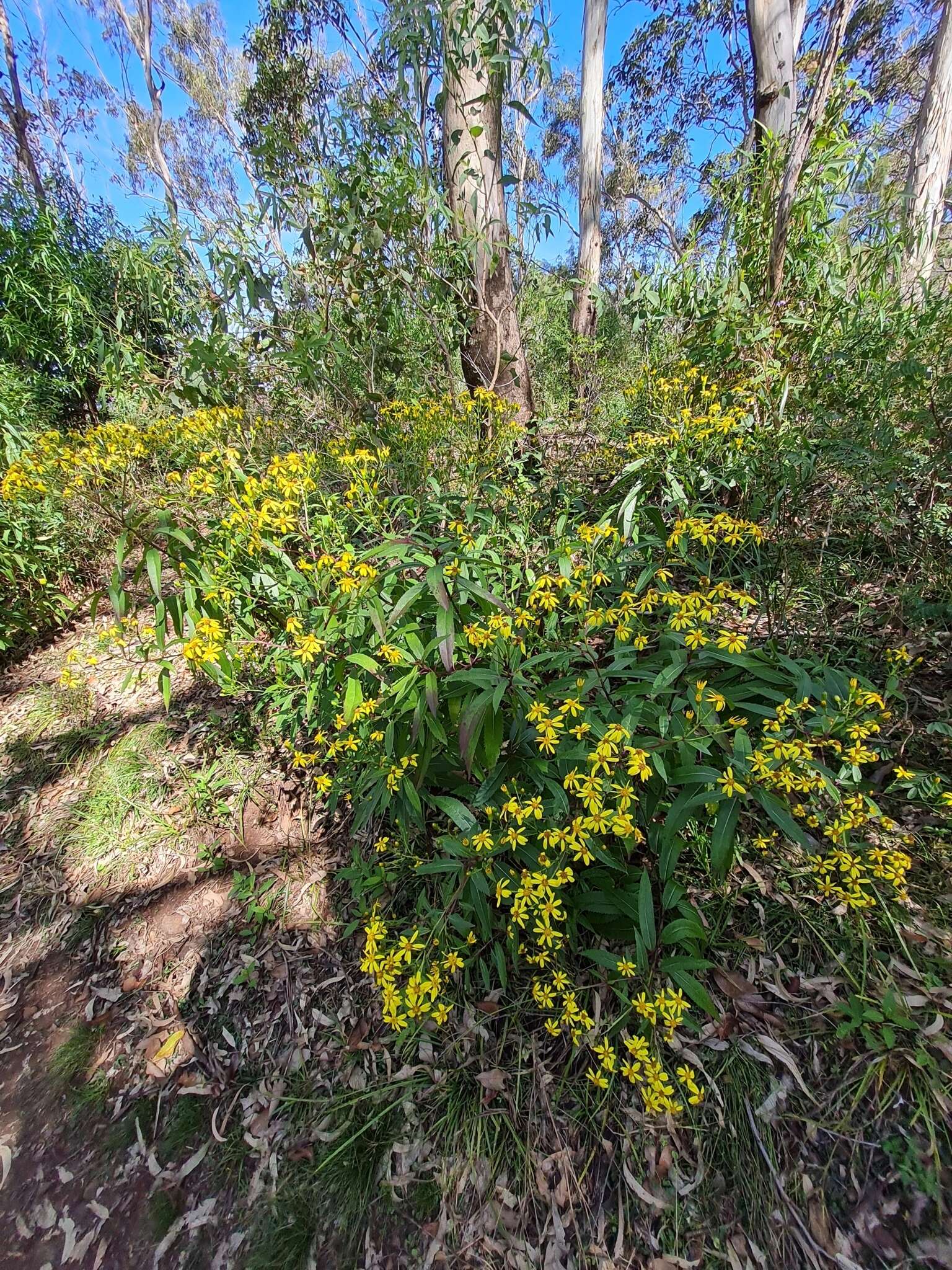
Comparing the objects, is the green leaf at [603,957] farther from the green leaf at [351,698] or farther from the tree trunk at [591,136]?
the tree trunk at [591,136]

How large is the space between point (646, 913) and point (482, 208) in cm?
315

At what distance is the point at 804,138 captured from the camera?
184 cm

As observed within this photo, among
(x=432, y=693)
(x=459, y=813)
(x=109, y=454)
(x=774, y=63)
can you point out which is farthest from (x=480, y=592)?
(x=774, y=63)

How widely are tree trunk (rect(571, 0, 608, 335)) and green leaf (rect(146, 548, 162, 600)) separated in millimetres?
7008

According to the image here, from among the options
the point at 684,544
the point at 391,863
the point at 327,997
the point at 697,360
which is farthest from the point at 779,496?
the point at 327,997

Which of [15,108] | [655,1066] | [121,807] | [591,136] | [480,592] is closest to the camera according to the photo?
[655,1066]

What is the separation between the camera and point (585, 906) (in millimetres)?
1307

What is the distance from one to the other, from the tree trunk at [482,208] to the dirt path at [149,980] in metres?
2.25

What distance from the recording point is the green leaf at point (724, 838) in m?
1.10

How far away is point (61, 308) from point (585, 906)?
19.1 ft

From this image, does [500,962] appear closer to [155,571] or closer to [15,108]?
[155,571]

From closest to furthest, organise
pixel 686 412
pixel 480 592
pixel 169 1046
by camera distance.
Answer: pixel 480 592 < pixel 169 1046 < pixel 686 412

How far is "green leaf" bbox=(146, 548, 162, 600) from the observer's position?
1343 millimetres

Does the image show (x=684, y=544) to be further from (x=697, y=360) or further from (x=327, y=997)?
(x=327, y=997)
